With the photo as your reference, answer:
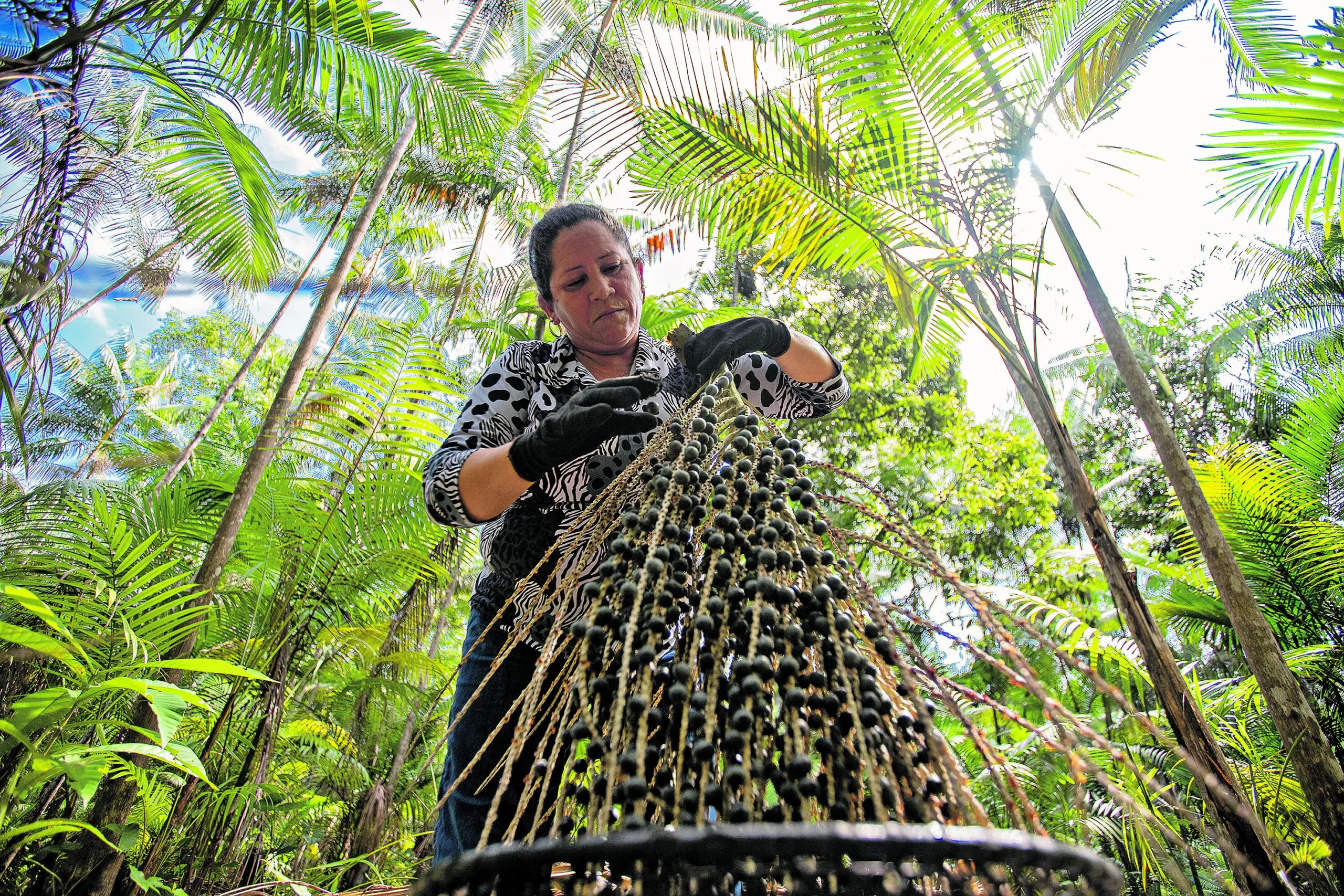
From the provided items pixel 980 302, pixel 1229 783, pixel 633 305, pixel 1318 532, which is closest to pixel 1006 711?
pixel 633 305

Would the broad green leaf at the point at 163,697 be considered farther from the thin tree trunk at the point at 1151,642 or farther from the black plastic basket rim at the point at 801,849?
the thin tree trunk at the point at 1151,642

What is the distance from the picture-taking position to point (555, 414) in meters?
1.27

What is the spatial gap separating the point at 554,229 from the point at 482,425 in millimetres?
510

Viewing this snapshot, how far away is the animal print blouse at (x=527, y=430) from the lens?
1.42 meters

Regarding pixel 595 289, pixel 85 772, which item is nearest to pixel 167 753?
pixel 85 772

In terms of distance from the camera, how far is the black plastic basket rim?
0.37 m

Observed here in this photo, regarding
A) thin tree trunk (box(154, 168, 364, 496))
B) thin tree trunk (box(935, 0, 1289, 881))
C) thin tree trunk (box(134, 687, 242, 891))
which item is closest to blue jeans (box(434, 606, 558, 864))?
thin tree trunk (box(134, 687, 242, 891))

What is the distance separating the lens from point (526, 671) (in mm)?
1467

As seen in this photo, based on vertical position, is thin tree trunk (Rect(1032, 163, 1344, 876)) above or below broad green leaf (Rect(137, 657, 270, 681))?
above

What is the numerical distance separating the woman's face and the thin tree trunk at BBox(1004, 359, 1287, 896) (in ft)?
3.86

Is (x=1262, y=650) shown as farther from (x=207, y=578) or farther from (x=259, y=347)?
(x=259, y=347)

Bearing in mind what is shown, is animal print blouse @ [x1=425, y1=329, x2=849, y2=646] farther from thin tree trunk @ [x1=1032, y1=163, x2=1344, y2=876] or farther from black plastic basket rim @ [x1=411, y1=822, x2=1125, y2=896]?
thin tree trunk @ [x1=1032, y1=163, x2=1344, y2=876]

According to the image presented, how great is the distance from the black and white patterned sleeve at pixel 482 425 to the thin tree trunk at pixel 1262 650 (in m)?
1.54

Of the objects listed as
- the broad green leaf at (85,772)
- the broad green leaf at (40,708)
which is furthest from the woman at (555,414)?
the broad green leaf at (40,708)
